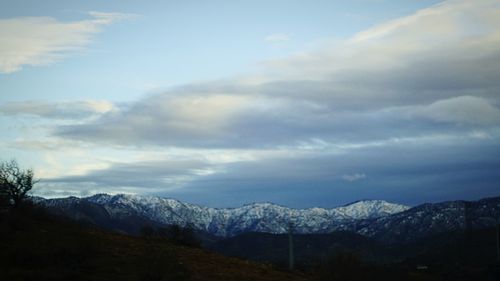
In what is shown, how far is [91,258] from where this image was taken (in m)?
39.9

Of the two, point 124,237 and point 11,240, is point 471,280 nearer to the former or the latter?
point 124,237

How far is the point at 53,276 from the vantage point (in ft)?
111

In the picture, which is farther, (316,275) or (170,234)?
(170,234)

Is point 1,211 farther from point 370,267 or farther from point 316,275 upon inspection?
point 370,267

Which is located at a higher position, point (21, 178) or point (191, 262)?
point (21, 178)

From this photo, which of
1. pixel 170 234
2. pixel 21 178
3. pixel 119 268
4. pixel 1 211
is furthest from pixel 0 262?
pixel 170 234

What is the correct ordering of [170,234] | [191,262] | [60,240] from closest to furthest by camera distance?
1. [60,240]
2. [191,262]
3. [170,234]

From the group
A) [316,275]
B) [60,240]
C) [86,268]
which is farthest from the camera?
[316,275]

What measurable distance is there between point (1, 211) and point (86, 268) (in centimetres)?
1090

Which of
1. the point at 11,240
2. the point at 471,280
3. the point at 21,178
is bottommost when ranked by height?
the point at 471,280

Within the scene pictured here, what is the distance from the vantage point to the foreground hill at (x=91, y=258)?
3481 centimetres

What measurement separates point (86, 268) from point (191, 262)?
8.79m

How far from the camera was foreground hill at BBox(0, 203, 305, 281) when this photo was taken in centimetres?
3481

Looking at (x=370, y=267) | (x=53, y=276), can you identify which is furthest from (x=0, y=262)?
(x=370, y=267)
